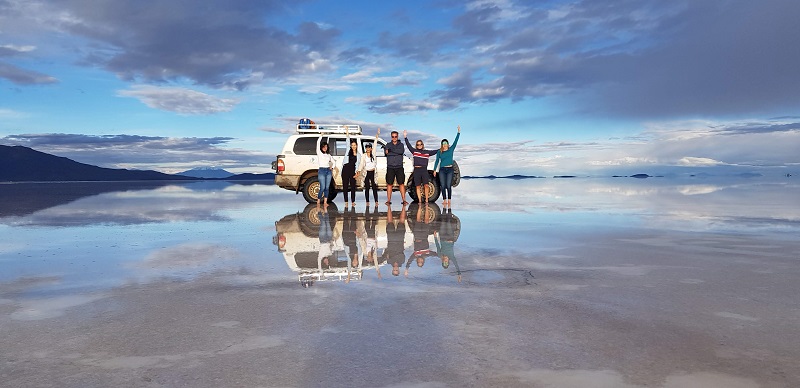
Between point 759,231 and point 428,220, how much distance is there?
657 centimetres

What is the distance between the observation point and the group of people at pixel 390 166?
17.2 m

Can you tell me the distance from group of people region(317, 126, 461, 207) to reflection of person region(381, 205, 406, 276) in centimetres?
389

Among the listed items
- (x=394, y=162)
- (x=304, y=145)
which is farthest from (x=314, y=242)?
(x=304, y=145)

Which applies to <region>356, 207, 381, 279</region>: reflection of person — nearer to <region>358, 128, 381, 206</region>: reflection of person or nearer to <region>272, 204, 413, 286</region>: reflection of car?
<region>272, 204, 413, 286</region>: reflection of car

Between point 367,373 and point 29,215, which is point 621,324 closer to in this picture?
point 367,373

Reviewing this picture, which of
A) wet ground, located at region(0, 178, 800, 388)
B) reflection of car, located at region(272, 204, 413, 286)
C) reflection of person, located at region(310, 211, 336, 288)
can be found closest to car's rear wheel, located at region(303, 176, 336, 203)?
reflection of car, located at region(272, 204, 413, 286)

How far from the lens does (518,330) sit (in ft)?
14.3

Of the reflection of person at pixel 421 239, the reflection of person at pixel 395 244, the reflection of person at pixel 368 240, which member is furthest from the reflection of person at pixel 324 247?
the reflection of person at pixel 421 239

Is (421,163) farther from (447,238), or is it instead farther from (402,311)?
(402,311)

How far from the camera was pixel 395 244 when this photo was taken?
9227 millimetres

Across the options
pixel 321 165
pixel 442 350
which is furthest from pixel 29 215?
pixel 442 350

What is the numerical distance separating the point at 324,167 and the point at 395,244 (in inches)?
331

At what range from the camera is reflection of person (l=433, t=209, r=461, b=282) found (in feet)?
25.4

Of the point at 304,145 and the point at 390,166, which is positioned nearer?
the point at 390,166
